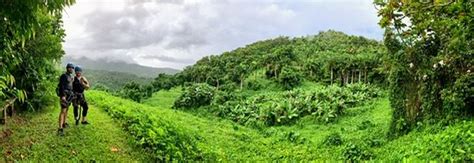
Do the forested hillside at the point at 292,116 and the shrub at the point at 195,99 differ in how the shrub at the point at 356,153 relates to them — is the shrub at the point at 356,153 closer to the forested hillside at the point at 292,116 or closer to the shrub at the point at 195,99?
the forested hillside at the point at 292,116

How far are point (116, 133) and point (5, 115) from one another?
3.36 meters

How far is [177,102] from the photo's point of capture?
4553cm

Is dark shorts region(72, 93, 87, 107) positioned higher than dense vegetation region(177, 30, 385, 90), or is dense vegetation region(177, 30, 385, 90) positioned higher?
dense vegetation region(177, 30, 385, 90)

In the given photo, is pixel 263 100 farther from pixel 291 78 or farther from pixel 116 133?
pixel 116 133

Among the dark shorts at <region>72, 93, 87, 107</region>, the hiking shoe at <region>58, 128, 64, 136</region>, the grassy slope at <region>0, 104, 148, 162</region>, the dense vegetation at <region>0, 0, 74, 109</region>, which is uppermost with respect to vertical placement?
the dense vegetation at <region>0, 0, 74, 109</region>

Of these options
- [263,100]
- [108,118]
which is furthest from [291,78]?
[108,118]

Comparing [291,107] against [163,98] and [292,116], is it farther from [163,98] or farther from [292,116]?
[163,98]

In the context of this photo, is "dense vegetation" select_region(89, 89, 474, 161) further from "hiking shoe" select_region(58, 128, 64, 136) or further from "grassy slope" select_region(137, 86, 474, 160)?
"hiking shoe" select_region(58, 128, 64, 136)

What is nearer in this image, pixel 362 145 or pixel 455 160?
pixel 455 160

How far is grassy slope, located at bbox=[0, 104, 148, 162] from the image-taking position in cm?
1205

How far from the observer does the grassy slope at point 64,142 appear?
12.1 meters

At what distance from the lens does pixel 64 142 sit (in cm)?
1326

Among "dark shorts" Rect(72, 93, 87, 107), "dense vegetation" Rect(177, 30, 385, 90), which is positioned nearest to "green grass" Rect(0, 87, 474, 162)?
"dark shorts" Rect(72, 93, 87, 107)

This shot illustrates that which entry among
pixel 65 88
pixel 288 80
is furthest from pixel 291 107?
pixel 65 88
